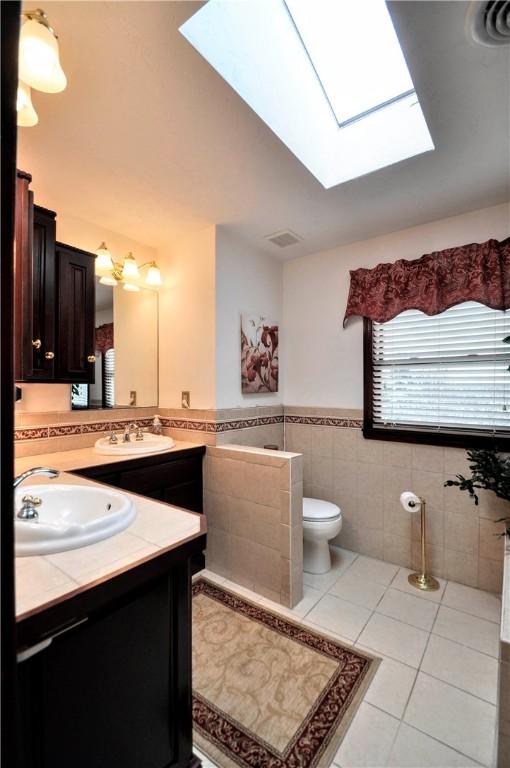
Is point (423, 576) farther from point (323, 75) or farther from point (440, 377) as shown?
point (323, 75)

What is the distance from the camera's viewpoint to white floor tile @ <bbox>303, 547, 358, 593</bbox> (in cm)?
217

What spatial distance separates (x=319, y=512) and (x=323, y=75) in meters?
2.45

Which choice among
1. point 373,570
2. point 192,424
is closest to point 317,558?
point 373,570

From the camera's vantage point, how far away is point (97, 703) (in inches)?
33.5

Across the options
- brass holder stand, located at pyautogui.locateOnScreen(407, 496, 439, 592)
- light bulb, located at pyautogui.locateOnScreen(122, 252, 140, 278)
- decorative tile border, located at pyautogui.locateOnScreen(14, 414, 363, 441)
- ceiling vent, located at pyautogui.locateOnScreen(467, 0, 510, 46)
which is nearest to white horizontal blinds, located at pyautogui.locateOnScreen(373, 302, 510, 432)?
decorative tile border, located at pyautogui.locateOnScreen(14, 414, 363, 441)

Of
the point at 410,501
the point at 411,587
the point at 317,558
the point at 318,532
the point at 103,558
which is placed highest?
the point at 103,558

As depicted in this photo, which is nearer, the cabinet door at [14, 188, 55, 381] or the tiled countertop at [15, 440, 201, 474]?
the cabinet door at [14, 188, 55, 381]

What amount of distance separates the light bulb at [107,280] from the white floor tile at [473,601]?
9.75 ft

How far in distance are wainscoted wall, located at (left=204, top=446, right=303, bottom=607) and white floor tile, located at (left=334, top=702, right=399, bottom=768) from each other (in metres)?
0.67

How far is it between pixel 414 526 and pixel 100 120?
114 inches

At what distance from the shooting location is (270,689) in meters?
1.41

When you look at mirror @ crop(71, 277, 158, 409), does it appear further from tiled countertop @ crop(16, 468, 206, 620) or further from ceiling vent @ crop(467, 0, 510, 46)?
ceiling vent @ crop(467, 0, 510, 46)

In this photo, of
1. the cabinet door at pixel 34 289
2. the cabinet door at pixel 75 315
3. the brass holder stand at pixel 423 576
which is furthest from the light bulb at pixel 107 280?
the brass holder stand at pixel 423 576

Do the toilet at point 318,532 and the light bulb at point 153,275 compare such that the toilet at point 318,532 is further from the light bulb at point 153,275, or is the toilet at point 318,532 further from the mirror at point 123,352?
the light bulb at point 153,275
